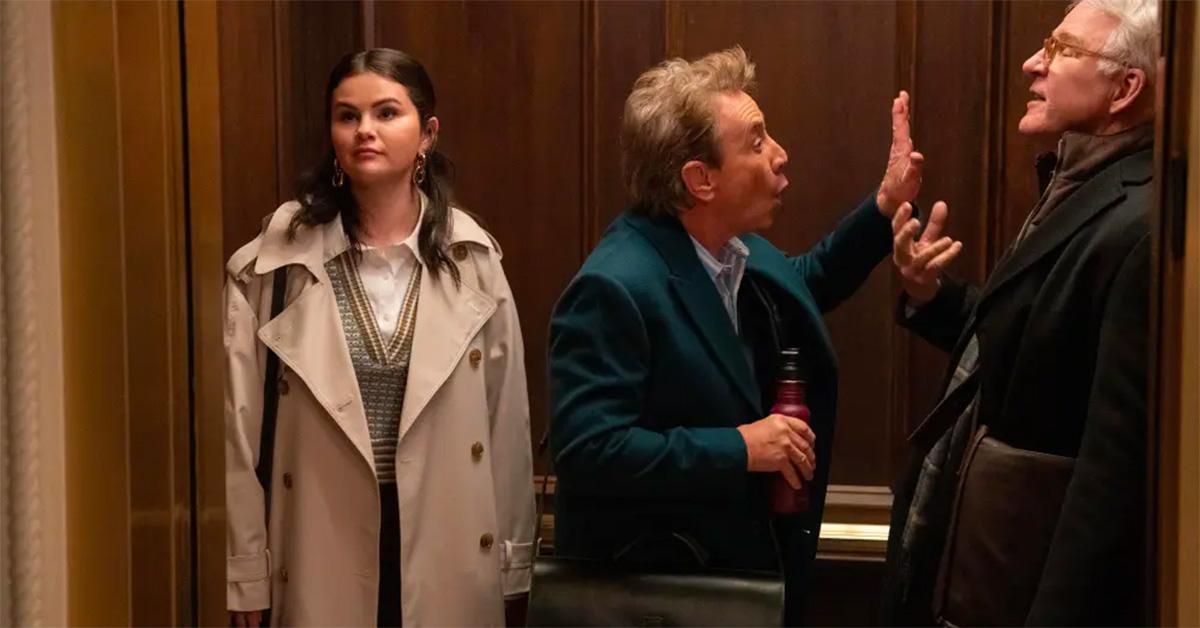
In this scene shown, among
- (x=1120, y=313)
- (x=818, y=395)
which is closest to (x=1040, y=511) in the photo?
(x=1120, y=313)

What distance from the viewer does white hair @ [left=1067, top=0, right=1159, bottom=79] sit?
1.83m

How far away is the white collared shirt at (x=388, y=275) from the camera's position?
2.19m

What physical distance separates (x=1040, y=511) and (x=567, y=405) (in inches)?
25.2

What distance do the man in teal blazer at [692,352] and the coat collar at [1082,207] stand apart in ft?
1.26

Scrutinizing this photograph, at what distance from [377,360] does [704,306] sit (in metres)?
0.53

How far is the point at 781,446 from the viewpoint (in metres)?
1.94

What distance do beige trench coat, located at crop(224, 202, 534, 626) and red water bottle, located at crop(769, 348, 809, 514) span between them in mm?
→ 483

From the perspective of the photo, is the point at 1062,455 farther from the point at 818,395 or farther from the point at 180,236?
the point at 180,236

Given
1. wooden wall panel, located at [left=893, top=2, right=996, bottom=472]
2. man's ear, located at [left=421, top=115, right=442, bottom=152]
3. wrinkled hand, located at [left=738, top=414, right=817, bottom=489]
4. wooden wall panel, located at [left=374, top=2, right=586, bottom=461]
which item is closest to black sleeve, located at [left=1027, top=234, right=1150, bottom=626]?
wrinkled hand, located at [left=738, top=414, right=817, bottom=489]

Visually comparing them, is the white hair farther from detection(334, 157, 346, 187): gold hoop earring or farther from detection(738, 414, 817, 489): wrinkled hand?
detection(334, 157, 346, 187): gold hoop earring

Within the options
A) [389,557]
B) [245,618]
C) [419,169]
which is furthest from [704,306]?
[245,618]

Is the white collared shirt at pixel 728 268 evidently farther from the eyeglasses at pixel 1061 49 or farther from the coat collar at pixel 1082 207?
the eyeglasses at pixel 1061 49

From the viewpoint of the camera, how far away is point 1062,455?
175 cm

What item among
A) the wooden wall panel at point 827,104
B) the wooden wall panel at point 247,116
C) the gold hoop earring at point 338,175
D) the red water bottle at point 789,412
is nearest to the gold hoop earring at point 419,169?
the gold hoop earring at point 338,175
